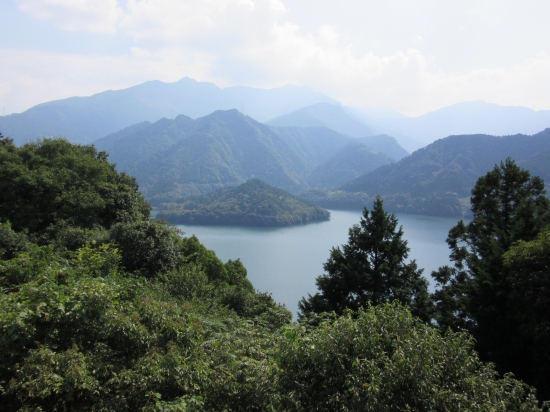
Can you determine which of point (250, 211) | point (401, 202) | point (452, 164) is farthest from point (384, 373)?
point (452, 164)

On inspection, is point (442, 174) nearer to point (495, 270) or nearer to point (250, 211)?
point (250, 211)

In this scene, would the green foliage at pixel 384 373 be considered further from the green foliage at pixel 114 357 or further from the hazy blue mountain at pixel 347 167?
the hazy blue mountain at pixel 347 167

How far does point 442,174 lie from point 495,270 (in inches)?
4368

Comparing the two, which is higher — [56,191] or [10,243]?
[56,191]

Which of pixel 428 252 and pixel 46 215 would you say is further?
pixel 428 252

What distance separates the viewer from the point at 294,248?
61.5 meters

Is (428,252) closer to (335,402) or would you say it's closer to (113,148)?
(335,402)

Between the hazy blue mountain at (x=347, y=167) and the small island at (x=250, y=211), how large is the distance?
70.8 metres

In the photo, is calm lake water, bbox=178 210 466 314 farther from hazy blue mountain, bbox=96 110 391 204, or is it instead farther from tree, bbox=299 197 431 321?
hazy blue mountain, bbox=96 110 391 204

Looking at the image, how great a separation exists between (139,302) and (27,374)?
176 centimetres

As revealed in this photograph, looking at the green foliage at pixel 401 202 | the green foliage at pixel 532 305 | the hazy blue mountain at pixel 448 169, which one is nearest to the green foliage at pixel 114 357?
the green foliage at pixel 532 305

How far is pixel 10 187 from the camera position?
14.9m

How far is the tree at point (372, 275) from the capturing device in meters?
13.6

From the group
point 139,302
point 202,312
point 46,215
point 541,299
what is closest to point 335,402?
point 139,302
